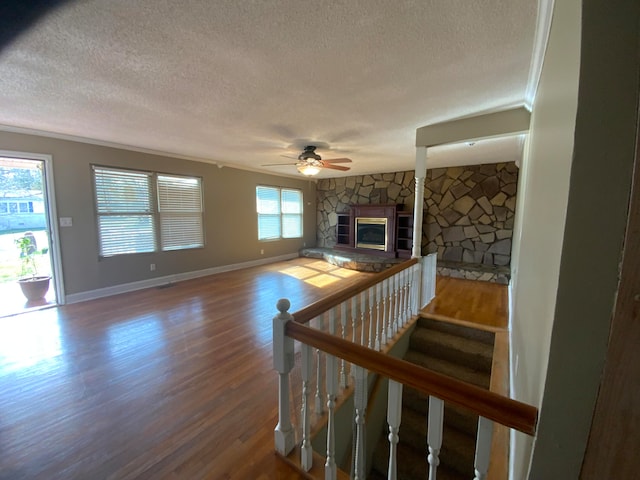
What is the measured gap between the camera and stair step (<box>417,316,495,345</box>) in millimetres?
2912

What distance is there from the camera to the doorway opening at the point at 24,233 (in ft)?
11.7

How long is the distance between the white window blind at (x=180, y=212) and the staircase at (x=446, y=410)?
4477 millimetres

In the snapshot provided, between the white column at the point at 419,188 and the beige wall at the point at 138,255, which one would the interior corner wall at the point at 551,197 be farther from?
the beige wall at the point at 138,255

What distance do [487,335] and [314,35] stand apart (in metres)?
3.32

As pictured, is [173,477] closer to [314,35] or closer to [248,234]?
[314,35]

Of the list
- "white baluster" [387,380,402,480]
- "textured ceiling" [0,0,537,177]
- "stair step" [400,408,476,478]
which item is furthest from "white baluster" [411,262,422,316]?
"white baluster" [387,380,402,480]

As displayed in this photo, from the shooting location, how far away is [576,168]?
0.58m

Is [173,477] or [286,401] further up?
[286,401]

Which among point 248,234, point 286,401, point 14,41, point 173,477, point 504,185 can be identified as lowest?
point 173,477

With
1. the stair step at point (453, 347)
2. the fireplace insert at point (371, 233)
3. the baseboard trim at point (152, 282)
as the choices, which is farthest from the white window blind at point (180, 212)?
the stair step at point (453, 347)

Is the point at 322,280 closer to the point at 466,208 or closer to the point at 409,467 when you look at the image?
the point at 409,467

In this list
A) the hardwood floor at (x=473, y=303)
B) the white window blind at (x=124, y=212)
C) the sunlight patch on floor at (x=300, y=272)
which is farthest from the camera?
the sunlight patch on floor at (x=300, y=272)

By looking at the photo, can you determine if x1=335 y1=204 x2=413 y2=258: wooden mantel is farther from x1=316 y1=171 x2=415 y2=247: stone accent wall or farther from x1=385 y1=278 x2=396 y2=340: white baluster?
x1=385 y1=278 x2=396 y2=340: white baluster

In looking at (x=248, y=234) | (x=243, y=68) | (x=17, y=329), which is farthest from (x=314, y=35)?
(x=248, y=234)
